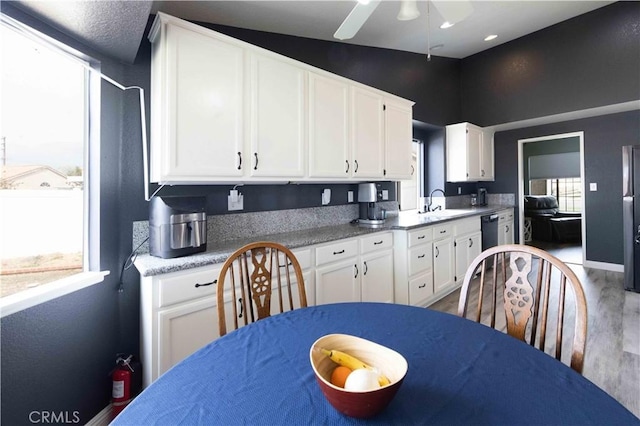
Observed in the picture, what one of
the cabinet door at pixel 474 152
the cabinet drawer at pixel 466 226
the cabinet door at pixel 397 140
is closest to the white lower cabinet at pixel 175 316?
the cabinet door at pixel 397 140

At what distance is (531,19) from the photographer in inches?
153

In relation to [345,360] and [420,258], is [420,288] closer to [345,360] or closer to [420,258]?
[420,258]

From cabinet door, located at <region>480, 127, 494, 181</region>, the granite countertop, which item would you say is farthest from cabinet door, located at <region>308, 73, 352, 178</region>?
cabinet door, located at <region>480, 127, 494, 181</region>

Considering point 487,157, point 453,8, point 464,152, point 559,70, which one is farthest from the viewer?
point 487,157

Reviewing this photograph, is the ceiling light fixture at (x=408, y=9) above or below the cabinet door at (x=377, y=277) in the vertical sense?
above

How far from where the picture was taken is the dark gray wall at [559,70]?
12.0ft

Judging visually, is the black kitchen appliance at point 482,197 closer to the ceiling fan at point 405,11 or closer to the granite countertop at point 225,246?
the granite countertop at point 225,246

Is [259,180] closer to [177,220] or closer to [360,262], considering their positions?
[177,220]

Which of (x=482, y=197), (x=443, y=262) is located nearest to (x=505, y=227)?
(x=482, y=197)

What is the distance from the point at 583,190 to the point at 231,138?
539cm

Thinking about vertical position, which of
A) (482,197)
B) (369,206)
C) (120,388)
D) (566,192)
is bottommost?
(120,388)

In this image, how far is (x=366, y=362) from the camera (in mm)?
719

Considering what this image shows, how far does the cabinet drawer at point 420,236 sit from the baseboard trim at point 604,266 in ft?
10.8

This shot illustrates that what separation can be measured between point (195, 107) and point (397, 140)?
2.21 meters
